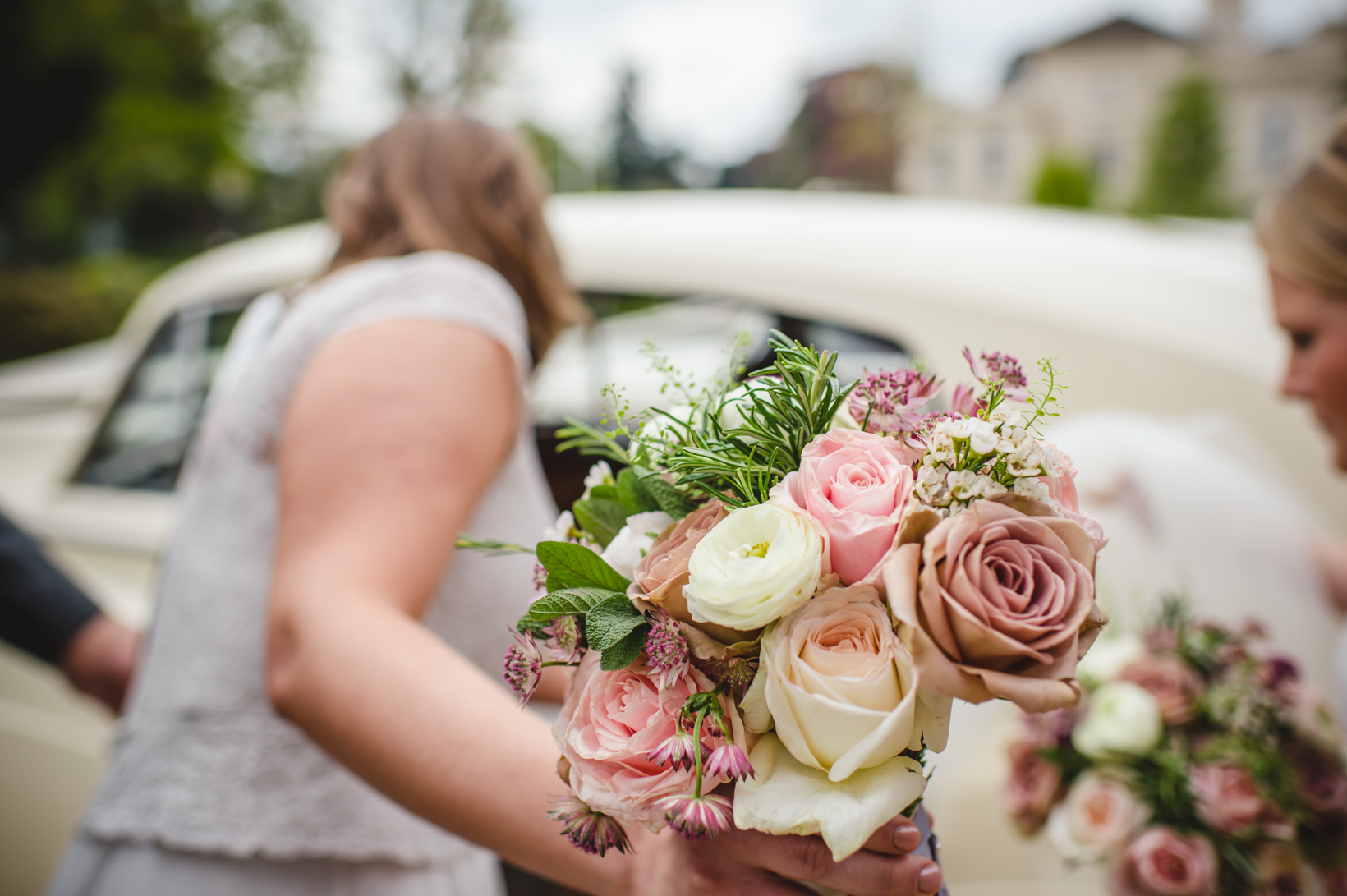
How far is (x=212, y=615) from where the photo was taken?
1.30 meters

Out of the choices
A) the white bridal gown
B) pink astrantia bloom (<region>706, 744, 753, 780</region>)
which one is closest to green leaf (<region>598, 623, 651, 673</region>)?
pink astrantia bloom (<region>706, 744, 753, 780</region>)

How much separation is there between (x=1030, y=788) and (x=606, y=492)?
130 centimetres

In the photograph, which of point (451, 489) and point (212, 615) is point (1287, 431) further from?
point (212, 615)

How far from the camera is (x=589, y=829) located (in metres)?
0.69

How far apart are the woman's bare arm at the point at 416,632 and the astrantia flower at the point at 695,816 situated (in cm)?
11

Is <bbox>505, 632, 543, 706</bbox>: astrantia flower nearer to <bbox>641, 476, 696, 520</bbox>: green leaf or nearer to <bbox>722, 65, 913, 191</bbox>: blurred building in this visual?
<bbox>641, 476, 696, 520</bbox>: green leaf

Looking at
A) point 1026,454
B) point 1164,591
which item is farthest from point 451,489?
point 1164,591

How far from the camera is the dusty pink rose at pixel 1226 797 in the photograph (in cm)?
143

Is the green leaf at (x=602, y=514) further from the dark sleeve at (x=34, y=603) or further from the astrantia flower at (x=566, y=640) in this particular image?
the dark sleeve at (x=34, y=603)

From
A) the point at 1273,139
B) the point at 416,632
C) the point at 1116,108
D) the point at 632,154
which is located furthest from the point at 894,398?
the point at 1273,139

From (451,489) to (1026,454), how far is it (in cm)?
73

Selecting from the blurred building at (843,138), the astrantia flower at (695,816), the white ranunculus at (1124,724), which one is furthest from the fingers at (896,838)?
the blurred building at (843,138)

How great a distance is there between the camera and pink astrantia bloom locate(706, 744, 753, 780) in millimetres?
626

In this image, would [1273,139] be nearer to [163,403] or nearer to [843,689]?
[163,403]
